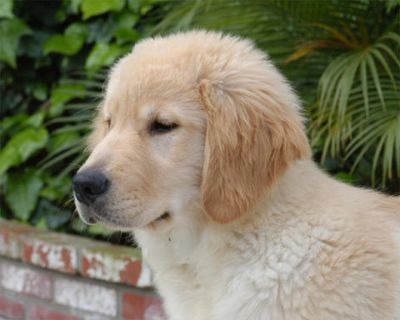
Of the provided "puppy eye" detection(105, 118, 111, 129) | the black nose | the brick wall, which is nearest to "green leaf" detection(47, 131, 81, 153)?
the brick wall

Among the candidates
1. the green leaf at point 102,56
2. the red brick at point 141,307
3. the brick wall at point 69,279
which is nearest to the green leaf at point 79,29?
the green leaf at point 102,56

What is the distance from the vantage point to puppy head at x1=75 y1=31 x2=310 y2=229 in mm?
2609

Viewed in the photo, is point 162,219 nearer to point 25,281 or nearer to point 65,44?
point 25,281

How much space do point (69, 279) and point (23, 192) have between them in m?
0.91

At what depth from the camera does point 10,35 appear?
5.45 metres

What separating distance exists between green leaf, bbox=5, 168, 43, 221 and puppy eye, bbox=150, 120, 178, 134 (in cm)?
265

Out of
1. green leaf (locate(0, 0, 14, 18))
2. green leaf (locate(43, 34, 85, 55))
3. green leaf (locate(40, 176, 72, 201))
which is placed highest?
green leaf (locate(0, 0, 14, 18))

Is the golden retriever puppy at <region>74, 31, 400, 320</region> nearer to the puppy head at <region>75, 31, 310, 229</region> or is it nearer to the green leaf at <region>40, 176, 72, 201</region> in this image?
the puppy head at <region>75, 31, 310, 229</region>

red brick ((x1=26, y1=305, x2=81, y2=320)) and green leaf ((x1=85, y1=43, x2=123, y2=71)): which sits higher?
green leaf ((x1=85, y1=43, x2=123, y2=71))

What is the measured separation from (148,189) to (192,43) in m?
0.62

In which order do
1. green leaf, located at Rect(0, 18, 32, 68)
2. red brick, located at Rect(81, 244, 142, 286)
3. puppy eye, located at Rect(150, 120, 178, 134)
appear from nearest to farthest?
1. puppy eye, located at Rect(150, 120, 178, 134)
2. red brick, located at Rect(81, 244, 142, 286)
3. green leaf, located at Rect(0, 18, 32, 68)

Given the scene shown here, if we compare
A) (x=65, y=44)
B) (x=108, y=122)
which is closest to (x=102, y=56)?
(x=65, y=44)

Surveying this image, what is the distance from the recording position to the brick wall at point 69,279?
13.8ft

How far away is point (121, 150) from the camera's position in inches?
104
